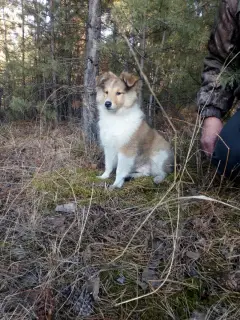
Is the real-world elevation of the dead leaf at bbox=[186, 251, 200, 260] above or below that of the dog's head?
below

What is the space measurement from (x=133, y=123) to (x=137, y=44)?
3.34 meters

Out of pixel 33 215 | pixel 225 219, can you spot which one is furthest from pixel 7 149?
pixel 225 219

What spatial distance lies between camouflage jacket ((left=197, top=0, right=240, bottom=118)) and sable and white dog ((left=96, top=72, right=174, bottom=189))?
0.76 meters

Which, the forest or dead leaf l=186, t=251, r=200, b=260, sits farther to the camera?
dead leaf l=186, t=251, r=200, b=260

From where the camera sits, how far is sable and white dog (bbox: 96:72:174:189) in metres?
3.36

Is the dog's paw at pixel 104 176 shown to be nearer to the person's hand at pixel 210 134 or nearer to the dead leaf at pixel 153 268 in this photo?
→ the person's hand at pixel 210 134

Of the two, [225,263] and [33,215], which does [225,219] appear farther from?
[33,215]

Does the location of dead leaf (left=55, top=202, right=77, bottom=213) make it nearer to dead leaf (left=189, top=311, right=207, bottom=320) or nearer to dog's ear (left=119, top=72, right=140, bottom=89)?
dead leaf (left=189, top=311, right=207, bottom=320)

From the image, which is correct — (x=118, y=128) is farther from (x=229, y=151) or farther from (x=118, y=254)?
(x=118, y=254)

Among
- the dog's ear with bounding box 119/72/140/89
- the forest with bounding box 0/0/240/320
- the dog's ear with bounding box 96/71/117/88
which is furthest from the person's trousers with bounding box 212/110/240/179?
the dog's ear with bounding box 96/71/117/88

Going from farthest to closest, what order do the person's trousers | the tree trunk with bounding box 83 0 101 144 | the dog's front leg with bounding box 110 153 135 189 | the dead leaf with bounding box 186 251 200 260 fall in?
1. the tree trunk with bounding box 83 0 101 144
2. the dog's front leg with bounding box 110 153 135 189
3. the person's trousers
4. the dead leaf with bounding box 186 251 200 260

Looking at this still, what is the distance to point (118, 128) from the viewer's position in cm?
338

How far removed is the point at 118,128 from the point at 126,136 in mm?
129

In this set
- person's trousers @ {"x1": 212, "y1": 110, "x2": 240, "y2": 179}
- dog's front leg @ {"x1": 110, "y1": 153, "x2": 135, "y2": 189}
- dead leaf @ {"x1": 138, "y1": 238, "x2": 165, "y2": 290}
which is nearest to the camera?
dead leaf @ {"x1": 138, "y1": 238, "x2": 165, "y2": 290}
